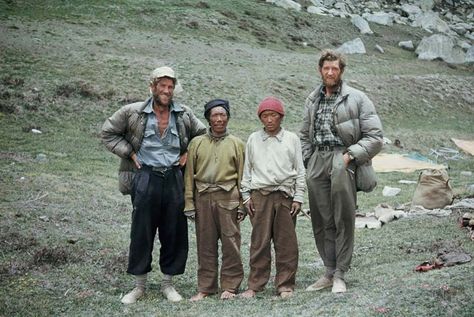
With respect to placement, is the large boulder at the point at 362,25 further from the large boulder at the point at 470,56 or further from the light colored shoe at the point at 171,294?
the light colored shoe at the point at 171,294

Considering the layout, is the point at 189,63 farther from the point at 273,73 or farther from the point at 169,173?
the point at 169,173

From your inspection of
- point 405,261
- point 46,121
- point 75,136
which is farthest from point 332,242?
point 46,121

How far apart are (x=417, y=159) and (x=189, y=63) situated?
32.9ft

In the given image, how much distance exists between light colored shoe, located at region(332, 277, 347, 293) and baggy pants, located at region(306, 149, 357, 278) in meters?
0.05

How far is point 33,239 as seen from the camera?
7723 millimetres

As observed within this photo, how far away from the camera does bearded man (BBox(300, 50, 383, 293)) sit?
5.66m

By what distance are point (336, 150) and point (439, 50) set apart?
32019mm

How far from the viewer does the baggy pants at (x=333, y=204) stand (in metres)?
5.70

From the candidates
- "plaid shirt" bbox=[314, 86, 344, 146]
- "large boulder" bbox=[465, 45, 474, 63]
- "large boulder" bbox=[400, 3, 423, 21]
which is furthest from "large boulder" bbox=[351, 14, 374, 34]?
"plaid shirt" bbox=[314, 86, 344, 146]

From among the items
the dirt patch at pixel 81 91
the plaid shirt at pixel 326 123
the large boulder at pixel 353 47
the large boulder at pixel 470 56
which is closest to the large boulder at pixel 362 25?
the large boulder at pixel 353 47

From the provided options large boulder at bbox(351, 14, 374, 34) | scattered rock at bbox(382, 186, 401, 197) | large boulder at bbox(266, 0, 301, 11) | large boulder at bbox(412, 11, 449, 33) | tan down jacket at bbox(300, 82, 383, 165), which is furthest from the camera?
large boulder at bbox(412, 11, 449, 33)

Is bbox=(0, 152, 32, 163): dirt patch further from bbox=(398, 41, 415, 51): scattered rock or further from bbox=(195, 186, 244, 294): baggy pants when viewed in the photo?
bbox=(398, 41, 415, 51): scattered rock

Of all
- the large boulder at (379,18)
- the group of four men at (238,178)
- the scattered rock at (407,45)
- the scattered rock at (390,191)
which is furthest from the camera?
the large boulder at (379,18)

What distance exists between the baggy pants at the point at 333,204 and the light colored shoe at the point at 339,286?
5 centimetres
